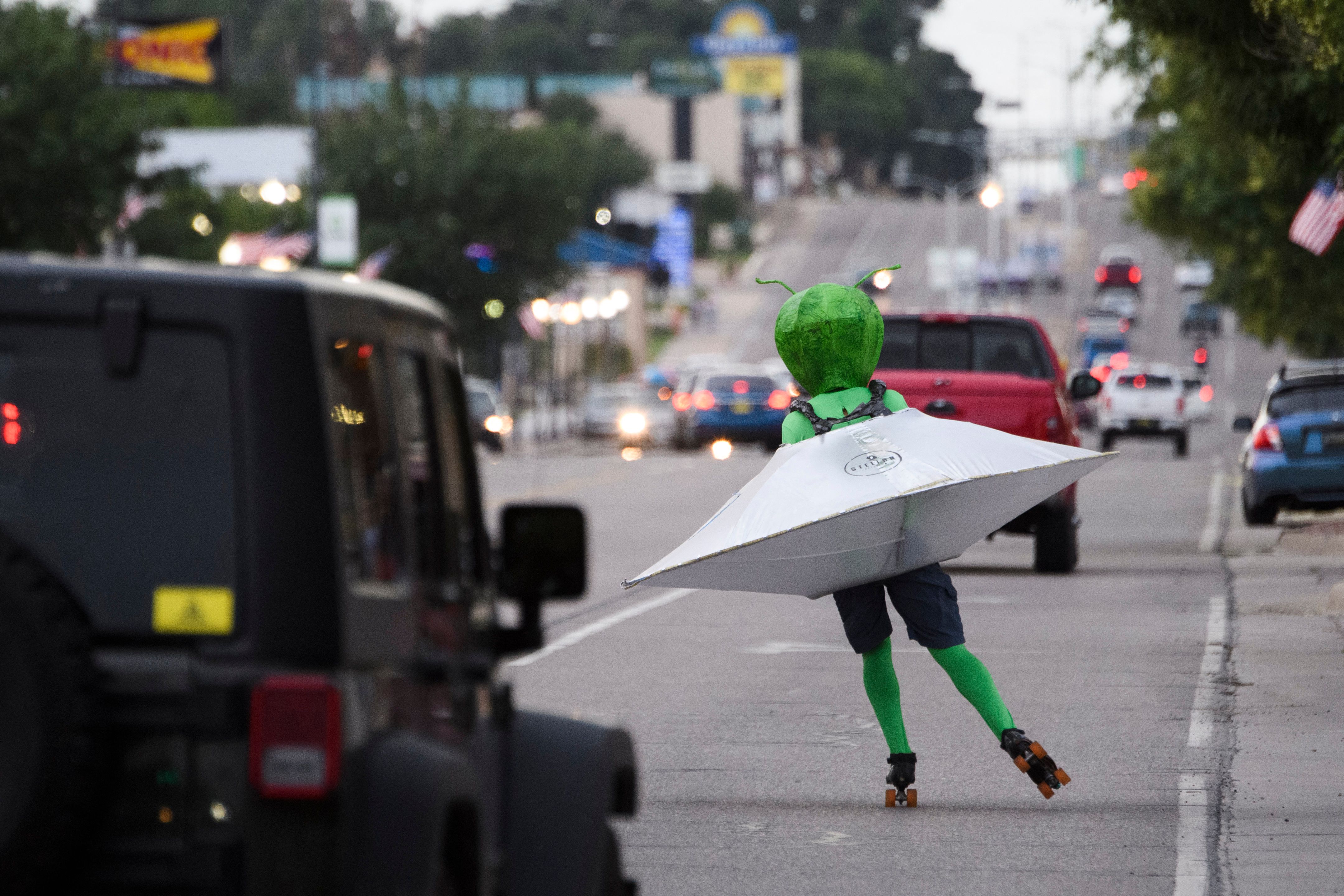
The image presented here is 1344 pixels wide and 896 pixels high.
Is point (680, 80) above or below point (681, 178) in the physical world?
above

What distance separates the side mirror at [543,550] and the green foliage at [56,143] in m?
32.5

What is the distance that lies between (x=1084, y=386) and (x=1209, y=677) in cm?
575

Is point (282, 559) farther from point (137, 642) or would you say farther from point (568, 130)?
point (568, 130)

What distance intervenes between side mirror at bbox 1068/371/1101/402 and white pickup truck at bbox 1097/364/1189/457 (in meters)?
26.5

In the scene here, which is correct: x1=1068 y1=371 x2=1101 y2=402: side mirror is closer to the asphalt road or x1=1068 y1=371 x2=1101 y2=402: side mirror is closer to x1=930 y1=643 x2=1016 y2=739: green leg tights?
the asphalt road

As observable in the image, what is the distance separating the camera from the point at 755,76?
188500mm

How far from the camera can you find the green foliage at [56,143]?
36.0 m

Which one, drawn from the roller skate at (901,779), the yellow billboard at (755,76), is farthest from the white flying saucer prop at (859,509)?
the yellow billboard at (755,76)

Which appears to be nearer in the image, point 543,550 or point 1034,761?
point 543,550

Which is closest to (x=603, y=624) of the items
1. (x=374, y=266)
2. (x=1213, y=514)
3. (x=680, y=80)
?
(x=1213, y=514)

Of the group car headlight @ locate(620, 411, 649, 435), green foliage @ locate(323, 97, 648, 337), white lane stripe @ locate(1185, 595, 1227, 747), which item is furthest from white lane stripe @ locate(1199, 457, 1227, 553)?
green foliage @ locate(323, 97, 648, 337)

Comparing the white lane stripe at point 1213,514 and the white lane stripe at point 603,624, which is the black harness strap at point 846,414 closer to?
the white lane stripe at point 603,624

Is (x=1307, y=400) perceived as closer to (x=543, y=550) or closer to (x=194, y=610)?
(x=543, y=550)

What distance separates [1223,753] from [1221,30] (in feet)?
24.3
